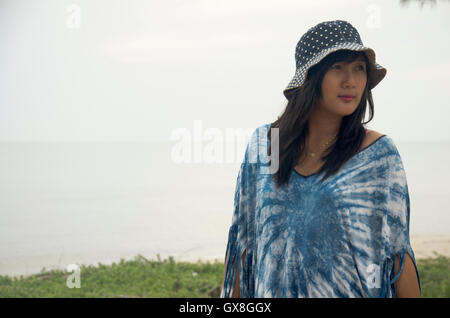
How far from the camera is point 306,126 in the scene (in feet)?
5.97

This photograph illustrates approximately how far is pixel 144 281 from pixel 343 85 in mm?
3159

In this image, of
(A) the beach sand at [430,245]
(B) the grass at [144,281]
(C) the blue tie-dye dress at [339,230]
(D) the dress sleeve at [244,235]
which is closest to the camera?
(C) the blue tie-dye dress at [339,230]

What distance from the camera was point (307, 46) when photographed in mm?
1764

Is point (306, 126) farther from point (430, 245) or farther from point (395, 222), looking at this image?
point (430, 245)

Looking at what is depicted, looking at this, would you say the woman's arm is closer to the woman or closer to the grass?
the woman

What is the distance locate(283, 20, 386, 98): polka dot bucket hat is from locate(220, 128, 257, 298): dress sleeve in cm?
37

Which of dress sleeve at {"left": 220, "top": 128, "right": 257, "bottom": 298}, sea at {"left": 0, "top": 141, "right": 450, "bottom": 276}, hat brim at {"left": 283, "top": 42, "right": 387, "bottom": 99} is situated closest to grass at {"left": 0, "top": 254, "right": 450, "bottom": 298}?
sea at {"left": 0, "top": 141, "right": 450, "bottom": 276}

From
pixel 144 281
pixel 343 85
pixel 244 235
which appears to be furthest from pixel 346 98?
pixel 144 281

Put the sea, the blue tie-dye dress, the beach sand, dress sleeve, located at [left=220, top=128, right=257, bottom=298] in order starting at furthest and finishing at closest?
1. the sea
2. the beach sand
3. dress sleeve, located at [left=220, top=128, right=257, bottom=298]
4. the blue tie-dye dress

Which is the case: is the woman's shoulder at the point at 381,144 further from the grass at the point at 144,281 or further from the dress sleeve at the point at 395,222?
the grass at the point at 144,281

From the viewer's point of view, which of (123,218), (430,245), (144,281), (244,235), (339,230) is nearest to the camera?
(339,230)

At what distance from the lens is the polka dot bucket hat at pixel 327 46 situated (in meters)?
1.67

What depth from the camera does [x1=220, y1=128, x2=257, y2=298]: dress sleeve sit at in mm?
1787

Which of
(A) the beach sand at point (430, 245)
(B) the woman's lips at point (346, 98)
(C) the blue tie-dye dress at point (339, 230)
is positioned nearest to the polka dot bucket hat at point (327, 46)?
(B) the woman's lips at point (346, 98)
